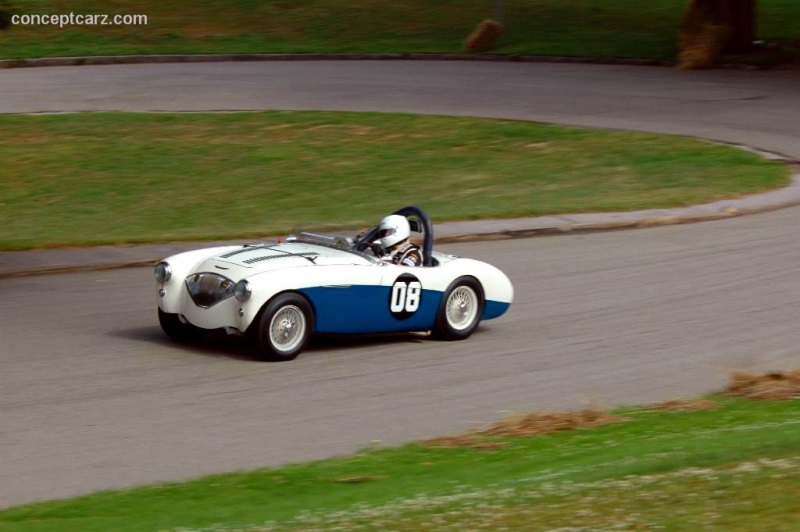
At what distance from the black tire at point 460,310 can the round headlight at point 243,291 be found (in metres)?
2.24

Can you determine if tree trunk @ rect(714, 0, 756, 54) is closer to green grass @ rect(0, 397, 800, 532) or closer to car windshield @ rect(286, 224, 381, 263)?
car windshield @ rect(286, 224, 381, 263)

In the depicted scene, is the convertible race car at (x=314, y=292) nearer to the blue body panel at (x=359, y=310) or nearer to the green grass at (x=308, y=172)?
the blue body panel at (x=359, y=310)

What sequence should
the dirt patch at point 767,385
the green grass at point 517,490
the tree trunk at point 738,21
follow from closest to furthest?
the green grass at point 517,490
the dirt patch at point 767,385
the tree trunk at point 738,21

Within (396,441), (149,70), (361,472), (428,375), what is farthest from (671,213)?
(149,70)

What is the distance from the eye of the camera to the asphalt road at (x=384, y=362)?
30.2 feet

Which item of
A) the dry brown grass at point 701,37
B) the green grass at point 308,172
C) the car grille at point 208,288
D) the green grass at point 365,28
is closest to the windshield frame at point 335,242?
the car grille at point 208,288

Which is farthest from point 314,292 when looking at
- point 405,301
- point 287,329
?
point 405,301

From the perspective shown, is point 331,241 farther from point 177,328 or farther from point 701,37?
point 701,37

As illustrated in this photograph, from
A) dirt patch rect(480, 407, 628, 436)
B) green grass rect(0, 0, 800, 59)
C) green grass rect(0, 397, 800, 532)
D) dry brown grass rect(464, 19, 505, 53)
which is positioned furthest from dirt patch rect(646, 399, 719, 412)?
dry brown grass rect(464, 19, 505, 53)

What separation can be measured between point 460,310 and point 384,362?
139 cm

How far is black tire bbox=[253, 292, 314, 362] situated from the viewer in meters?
11.5

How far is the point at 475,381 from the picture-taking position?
11406mm

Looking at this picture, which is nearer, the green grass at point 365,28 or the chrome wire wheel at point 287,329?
the chrome wire wheel at point 287,329

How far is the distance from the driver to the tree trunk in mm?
26806
